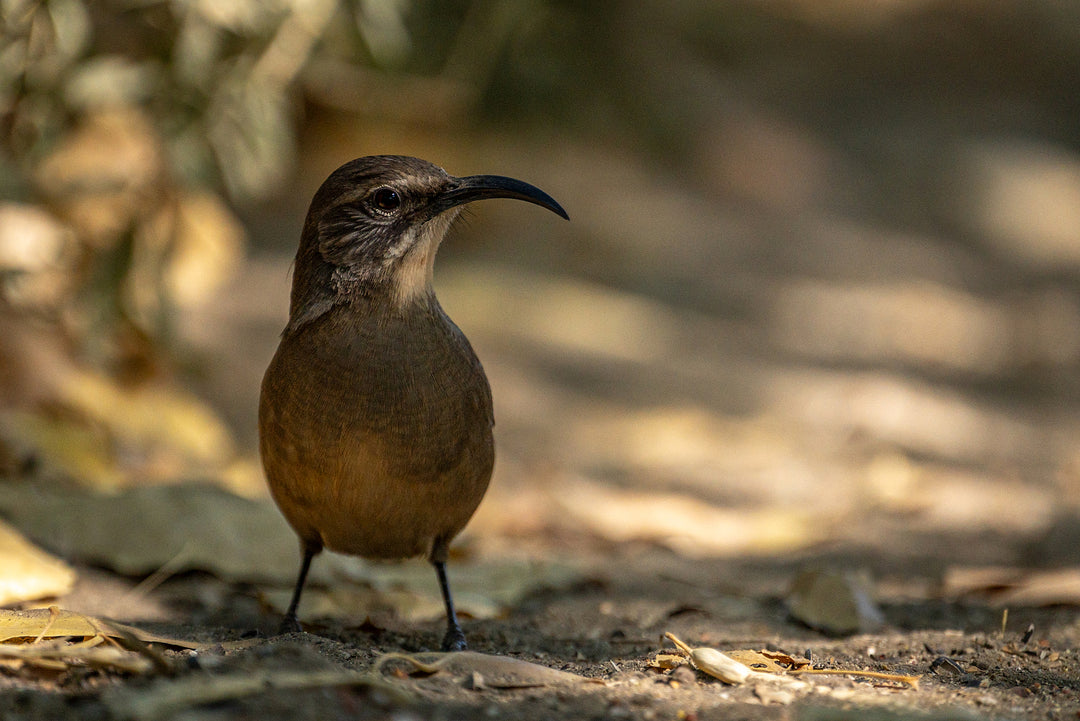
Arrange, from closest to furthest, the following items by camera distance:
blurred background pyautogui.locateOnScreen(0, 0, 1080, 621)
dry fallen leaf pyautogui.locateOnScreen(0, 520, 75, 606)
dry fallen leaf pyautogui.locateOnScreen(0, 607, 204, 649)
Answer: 1. dry fallen leaf pyautogui.locateOnScreen(0, 607, 204, 649)
2. dry fallen leaf pyautogui.locateOnScreen(0, 520, 75, 606)
3. blurred background pyautogui.locateOnScreen(0, 0, 1080, 621)

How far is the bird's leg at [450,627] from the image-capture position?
3391 millimetres

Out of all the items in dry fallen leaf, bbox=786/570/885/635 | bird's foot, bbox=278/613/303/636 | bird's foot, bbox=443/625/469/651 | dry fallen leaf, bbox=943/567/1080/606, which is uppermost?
dry fallen leaf, bbox=943/567/1080/606

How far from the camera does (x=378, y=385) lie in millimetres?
3176

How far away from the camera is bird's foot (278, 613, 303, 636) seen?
3471 millimetres

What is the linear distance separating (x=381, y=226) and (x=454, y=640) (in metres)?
1.34

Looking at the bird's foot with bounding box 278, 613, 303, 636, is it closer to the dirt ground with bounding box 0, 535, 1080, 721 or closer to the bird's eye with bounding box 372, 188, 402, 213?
the dirt ground with bounding box 0, 535, 1080, 721

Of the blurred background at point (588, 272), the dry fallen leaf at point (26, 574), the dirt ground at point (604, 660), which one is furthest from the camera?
the blurred background at point (588, 272)

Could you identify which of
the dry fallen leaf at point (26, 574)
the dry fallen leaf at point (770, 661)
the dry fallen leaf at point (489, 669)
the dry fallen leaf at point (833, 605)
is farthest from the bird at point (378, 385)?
the dry fallen leaf at point (833, 605)

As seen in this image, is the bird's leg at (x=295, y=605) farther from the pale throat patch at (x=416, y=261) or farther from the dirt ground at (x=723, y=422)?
the pale throat patch at (x=416, y=261)

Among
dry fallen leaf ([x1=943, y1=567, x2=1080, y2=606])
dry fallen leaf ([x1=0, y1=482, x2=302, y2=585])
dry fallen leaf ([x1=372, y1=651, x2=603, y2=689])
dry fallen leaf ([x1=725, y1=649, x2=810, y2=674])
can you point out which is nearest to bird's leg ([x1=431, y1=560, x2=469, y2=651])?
dry fallen leaf ([x1=372, y1=651, x2=603, y2=689])

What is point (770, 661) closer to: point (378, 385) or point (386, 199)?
point (378, 385)

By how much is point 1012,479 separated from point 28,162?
18.3 feet

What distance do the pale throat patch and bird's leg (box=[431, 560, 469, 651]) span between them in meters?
0.95

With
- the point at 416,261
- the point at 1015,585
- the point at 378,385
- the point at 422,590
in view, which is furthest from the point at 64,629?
the point at 1015,585
